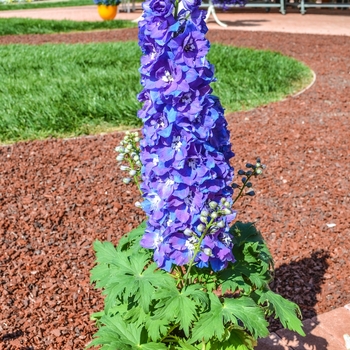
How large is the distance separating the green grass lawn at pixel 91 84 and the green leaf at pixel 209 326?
13.2ft

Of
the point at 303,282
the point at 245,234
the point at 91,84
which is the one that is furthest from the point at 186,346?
the point at 91,84

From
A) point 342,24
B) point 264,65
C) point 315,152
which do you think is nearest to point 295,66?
point 264,65

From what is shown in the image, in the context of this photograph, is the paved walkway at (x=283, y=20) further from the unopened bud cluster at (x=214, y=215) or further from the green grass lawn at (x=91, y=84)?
the unopened bud cluster at (x=214, y=215)

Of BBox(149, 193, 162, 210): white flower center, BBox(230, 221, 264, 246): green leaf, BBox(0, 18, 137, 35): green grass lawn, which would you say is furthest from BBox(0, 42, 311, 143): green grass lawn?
BBox(149, 193, 162, 210): white flower center

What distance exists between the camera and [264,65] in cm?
877

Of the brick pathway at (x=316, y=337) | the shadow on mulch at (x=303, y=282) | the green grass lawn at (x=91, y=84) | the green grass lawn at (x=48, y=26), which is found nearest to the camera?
the brick pathway at (x=316, y=337)

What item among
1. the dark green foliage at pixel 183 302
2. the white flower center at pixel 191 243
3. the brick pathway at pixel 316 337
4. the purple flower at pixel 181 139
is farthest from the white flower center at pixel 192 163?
the brick pathway at pixel 316 337

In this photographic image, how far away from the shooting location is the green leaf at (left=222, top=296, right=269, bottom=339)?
2074mm

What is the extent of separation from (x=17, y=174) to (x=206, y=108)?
316 centimetres

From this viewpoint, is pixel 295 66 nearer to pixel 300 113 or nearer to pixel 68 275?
pixel 300 113

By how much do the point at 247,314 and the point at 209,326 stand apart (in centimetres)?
15

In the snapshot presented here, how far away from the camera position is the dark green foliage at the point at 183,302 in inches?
80.8

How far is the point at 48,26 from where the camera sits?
14805mm

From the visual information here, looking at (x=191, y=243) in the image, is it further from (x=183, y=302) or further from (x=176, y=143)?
(x=176, y=143)
